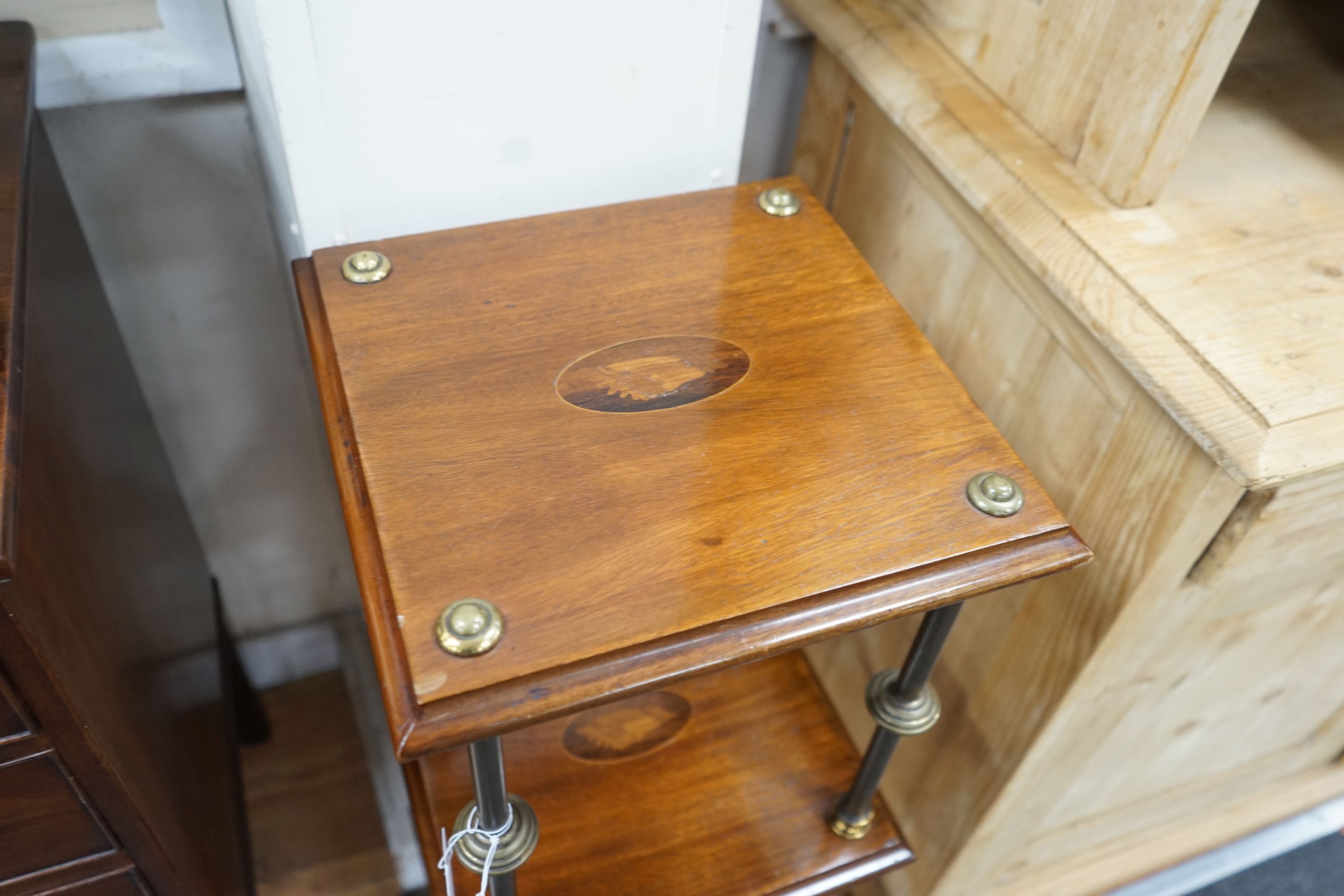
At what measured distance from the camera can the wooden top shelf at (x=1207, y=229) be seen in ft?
1.87

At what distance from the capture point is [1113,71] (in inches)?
25.7

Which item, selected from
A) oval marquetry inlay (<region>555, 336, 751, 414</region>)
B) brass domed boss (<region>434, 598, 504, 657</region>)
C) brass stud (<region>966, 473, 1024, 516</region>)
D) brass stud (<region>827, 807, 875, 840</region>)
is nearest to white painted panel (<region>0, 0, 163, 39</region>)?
oval marquetry inlay (<region>555, 336, 751, 414</region>)

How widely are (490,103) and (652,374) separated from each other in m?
0.24

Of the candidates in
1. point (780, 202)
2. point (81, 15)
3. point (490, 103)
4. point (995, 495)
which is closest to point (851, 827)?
point (995, 495)

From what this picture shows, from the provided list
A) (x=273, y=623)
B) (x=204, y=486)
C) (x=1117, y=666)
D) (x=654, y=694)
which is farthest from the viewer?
(x=273, y=623)

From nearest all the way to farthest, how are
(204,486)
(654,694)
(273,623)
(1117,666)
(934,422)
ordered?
1. (934,422)
2. (1117,666)
3. (654,694)
4. (204,486)
5. (273,623)

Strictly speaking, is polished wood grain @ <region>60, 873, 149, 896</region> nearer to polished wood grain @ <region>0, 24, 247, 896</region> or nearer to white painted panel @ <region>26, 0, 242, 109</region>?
polished wood grain @ <region>0, 24, 247, 896</region>

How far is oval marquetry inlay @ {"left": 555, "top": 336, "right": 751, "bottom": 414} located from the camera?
0.59 meters

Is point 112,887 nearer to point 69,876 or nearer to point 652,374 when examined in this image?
point 69,876

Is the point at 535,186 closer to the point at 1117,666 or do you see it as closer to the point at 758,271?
the point at 758,271

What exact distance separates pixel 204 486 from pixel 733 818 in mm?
640

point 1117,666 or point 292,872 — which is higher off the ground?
point 1117,666

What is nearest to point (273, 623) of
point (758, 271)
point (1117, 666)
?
point (758, 271)

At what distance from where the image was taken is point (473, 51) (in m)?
0.66
